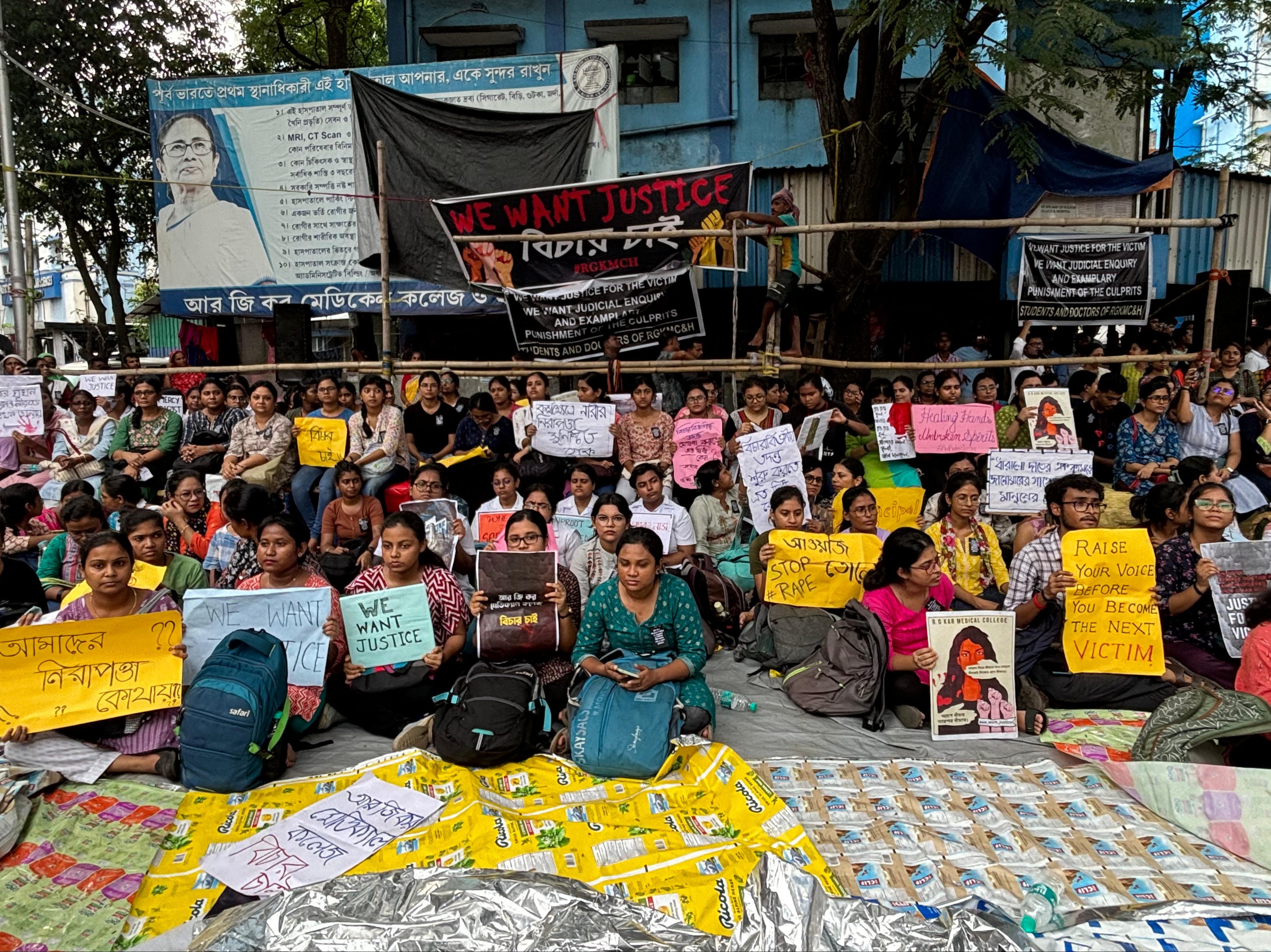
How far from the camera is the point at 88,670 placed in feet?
13.3

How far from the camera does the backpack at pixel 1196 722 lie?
372 centimetres

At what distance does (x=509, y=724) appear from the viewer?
4.13 metres

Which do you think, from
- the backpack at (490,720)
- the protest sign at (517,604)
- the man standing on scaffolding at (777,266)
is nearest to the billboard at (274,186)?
the man standing on scaffolding at (777,266)

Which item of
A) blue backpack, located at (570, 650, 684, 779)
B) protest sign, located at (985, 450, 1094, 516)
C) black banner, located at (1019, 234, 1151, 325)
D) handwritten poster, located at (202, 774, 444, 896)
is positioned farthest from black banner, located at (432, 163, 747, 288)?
handwritten poster, located at (202, 774, 444, 896)

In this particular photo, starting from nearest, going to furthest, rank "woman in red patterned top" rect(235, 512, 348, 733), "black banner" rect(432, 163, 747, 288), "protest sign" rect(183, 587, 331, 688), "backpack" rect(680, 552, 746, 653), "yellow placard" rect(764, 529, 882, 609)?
"protest sign" rect(183, 587, 331, 688) → "woman in red patterned top" rect(235, 512, 348, 733) → "yellow placard" rect(764, 529, 882, 609) → "backpack" rect(680, 552, 746, 653) → "black banner" rect(432, 163, 747, 288)

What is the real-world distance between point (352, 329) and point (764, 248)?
20.6 feet

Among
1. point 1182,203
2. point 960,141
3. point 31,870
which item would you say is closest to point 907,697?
point 31,870

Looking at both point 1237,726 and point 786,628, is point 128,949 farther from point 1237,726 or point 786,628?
point 1237,726

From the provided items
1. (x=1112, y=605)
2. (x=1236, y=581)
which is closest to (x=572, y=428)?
(x=1112, y=605)

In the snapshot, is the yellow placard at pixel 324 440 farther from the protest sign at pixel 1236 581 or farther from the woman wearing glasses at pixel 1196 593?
the protest sign at pixel 1236 581

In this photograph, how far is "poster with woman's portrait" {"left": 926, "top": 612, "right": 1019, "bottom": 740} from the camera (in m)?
4.49

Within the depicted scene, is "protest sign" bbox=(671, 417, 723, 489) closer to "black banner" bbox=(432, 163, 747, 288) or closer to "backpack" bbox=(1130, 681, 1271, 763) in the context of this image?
"black banner" bbox=(432, 163, 747, 288)

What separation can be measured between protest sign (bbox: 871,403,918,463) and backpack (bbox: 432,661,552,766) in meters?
4.03

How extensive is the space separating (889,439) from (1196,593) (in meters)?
2.88
